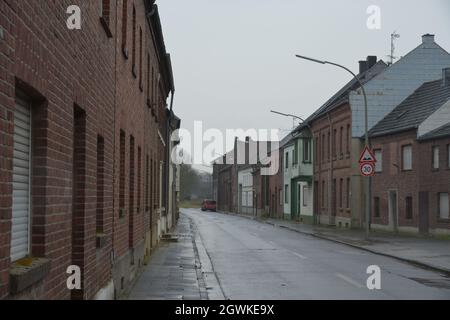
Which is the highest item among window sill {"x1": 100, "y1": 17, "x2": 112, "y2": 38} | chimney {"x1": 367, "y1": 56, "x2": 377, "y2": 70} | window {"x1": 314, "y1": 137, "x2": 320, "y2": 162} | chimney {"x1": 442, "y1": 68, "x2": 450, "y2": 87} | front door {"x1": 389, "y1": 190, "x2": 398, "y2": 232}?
chimney {"x1": 367, "y1": 56, "x2": 377, "y2": 70}

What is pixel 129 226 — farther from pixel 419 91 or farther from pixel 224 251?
pixel 419 91

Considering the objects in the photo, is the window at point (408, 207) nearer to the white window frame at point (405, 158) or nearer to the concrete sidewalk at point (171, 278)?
the white window frame at point (405, 158)

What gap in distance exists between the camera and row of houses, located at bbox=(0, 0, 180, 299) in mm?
4832

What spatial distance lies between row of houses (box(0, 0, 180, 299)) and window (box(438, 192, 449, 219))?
2007cm

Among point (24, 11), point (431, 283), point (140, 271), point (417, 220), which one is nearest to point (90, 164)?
point (24, 11)

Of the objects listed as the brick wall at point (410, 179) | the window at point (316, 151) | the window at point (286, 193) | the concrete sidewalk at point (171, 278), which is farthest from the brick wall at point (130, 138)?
the window at point (286, 193)

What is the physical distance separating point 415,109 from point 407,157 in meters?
3.74

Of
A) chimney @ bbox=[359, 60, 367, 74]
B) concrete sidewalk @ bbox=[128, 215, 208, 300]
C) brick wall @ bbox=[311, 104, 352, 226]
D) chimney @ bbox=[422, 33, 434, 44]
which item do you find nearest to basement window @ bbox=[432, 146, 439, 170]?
brick wall @ bbox=[311, 104, 352, 226]

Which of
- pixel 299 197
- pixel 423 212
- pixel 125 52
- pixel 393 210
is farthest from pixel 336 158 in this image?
pixel 125 52

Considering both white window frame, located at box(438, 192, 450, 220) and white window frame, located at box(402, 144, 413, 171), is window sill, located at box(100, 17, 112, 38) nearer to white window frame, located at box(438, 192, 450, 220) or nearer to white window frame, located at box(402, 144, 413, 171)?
white window frame, located at box(438, 192, 450, 220)

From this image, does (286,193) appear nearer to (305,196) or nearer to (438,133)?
(305,196)

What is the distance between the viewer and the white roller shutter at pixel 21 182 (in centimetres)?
546

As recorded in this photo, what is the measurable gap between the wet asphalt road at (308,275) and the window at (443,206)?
710cm

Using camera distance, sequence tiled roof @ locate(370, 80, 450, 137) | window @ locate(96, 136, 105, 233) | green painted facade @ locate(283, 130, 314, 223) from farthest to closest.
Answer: green painted facade @ locate(283, 130, 314, 223)
tiled roof @ locate(370, 80, 450, 137)
window @ locate(96, 136, 105, 233)
